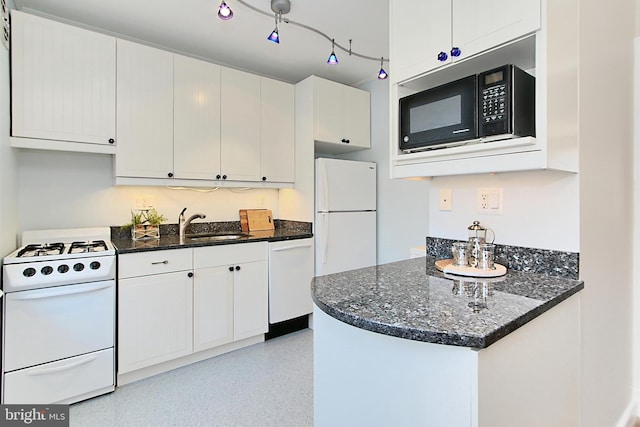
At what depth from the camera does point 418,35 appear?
5.07 ft

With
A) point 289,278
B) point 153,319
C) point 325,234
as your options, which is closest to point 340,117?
point 325,234

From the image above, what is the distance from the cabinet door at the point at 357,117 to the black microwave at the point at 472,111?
1.93m

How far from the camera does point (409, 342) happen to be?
95 centimetres

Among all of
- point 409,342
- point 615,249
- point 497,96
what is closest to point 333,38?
point 497,96

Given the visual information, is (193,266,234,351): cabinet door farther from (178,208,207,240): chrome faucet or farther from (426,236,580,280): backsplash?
(426,236,580,280): backsplash

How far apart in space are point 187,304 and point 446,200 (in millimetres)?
1923

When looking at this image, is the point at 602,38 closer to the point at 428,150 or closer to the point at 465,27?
the point at 465,27

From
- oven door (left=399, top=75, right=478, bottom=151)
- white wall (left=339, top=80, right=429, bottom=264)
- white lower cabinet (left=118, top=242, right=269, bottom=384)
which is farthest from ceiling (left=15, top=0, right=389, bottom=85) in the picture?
white lower cabinet (left=118, top=242, right=269, bottom=384)

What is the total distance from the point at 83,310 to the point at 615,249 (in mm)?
2947

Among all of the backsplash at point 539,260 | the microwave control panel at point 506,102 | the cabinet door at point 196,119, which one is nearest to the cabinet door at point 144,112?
the cabinet door at point 196,119

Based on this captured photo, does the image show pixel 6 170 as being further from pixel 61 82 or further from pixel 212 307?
pixel 212 307

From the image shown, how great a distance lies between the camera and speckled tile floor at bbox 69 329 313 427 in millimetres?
1888

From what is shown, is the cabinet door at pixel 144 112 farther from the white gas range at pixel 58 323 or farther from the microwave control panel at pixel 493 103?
the microwave control panel at pixel 493 103

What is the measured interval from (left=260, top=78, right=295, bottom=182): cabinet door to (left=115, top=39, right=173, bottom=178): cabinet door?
844mm
